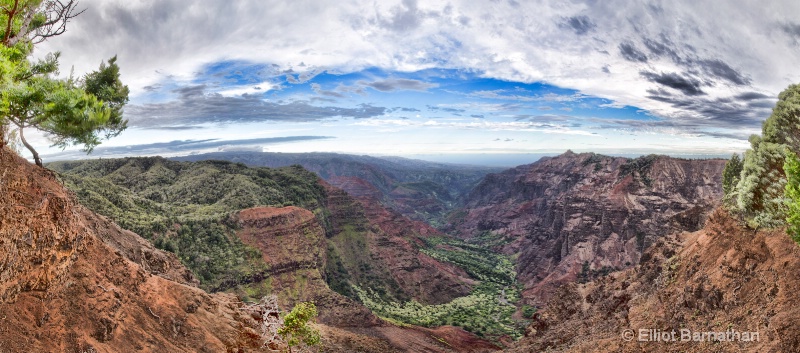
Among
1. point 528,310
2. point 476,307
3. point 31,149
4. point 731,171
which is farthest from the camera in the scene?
point 476,307

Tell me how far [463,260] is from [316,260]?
59822 millimetres

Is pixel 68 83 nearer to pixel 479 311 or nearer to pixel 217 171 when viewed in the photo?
pixel 479 311

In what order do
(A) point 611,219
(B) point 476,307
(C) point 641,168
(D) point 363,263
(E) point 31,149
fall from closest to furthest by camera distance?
(E) point 31,149
(B) point 476,307
(D) point 363,263
(A) point 611,219
(C) point 641,168

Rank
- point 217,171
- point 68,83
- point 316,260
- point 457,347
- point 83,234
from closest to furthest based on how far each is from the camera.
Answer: point 68,83
point 83,234
point 457,347
point 316,260
point 217,171

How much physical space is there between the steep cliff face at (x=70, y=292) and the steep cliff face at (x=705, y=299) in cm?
2705

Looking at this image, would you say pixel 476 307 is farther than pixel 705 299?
Yes

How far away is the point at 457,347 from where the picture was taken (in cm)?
5853

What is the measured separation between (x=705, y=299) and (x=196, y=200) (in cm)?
8802

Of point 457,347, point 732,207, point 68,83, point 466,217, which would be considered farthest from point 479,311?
point 466,217

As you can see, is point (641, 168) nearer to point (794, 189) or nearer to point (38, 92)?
point (794, 189)

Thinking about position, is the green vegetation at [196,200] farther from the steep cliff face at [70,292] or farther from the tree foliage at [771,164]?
the tree foliage at [771,164]

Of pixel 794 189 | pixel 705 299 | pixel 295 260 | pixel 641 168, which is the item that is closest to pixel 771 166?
pixel 705 299

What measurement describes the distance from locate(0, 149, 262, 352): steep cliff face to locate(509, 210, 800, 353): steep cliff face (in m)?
27.1

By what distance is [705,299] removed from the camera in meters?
23.0
